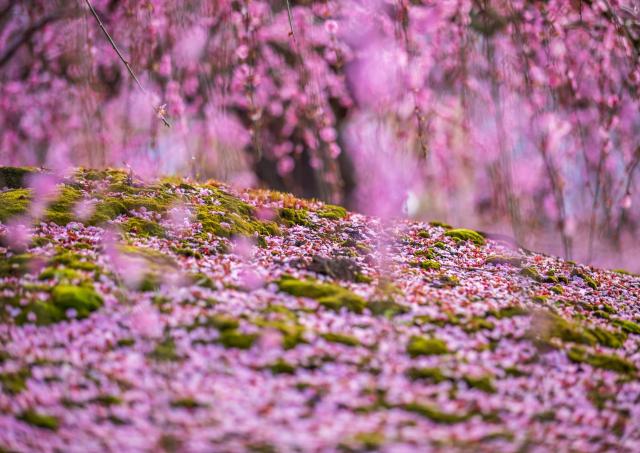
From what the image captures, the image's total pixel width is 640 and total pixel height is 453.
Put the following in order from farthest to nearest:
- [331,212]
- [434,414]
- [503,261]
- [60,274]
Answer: [331,212] → [503,261] → [60,274] → [434,414]

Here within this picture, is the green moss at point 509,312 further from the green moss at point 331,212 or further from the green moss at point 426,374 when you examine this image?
the green moss at point 331,212

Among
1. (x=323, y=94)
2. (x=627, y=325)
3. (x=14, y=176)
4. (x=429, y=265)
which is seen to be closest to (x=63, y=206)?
(x=14, y=176)

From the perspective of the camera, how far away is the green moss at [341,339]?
12.7 ft

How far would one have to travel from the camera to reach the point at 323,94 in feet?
20.8

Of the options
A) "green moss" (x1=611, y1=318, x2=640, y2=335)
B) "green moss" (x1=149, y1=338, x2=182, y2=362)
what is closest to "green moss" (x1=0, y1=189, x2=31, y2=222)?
"green moss" (x1=149, y1=338, x2=182, y2=362)

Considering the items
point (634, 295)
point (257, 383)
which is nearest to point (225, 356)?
point (257, 383)

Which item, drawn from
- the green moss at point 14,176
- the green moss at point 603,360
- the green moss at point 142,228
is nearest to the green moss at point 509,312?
the green moss at point 603,360

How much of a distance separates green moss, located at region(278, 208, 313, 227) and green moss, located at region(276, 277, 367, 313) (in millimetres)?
1841

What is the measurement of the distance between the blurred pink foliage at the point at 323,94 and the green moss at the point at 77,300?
247 centimetres

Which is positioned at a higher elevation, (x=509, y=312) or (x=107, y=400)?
(x=509, y=312)

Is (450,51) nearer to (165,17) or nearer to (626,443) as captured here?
(165,17)

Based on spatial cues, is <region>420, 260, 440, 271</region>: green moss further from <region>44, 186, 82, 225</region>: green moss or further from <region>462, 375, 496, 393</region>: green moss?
<region>44, 186, 82, 225</region>: green moss

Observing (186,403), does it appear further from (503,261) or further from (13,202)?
(503,261)

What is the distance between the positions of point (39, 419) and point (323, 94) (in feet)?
14.2
